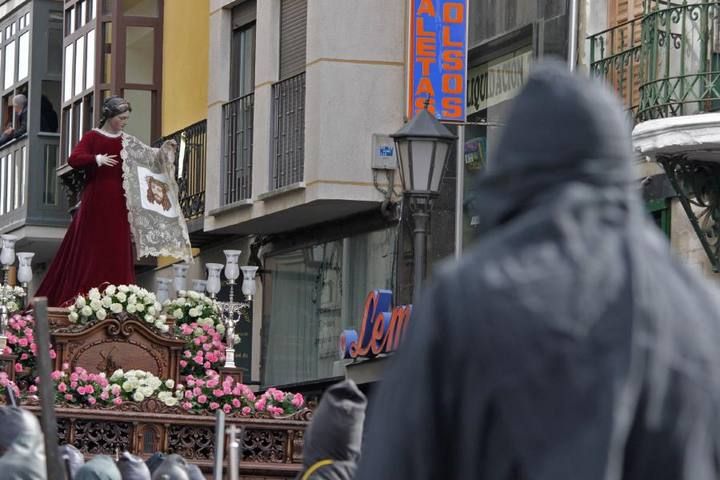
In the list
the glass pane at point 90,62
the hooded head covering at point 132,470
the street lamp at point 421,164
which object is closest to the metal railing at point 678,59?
the street lamp at point 421,164

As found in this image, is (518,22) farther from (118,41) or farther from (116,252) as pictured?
(118,41)

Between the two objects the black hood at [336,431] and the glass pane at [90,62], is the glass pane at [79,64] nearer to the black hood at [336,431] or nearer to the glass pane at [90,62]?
the glass pane at [90,62]

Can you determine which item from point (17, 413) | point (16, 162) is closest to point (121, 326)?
point (17, 413)

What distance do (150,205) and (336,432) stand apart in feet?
37.5

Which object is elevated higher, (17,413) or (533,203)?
(533,203)

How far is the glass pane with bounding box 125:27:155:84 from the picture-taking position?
32.4 meters

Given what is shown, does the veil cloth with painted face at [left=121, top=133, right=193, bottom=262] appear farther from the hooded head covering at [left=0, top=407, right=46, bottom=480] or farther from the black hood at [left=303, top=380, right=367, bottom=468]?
the black hood at [left=303, top=380, right=367, bottom=468]

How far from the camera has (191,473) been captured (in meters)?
11.2

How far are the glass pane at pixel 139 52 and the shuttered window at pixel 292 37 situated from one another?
5393mm

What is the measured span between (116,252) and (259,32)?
29.8 feet

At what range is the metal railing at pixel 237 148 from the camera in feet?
91.3

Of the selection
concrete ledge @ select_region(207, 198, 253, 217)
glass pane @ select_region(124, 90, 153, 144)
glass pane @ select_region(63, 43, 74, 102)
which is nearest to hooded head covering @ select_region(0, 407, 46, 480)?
concrete ledge @ select_region(207, 198, 253, 217)

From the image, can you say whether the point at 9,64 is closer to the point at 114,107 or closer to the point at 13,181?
the point at 13,181

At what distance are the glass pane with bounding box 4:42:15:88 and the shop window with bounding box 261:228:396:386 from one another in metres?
10.0
